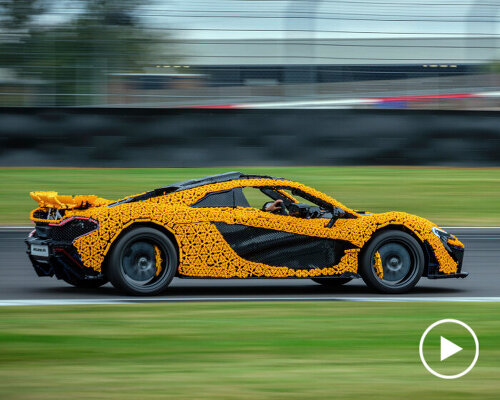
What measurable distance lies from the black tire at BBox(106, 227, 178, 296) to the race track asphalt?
0.16 metres

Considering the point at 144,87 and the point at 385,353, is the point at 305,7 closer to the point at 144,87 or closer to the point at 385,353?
the point at 144,87

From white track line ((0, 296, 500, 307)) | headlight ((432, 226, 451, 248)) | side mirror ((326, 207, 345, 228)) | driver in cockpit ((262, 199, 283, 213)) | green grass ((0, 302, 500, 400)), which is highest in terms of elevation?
driver in cockpit ((262, 199, 283, 213))

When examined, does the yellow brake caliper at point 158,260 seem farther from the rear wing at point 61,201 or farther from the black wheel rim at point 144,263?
the rear wing at point 61,201

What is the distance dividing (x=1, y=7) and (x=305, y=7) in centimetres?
674

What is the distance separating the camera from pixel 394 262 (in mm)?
9125

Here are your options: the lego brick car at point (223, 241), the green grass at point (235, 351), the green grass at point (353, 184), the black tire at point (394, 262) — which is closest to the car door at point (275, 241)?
the lego brick car at point (223, 241)

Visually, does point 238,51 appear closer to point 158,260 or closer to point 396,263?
point 396,263

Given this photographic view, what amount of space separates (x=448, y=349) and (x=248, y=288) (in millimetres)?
3730

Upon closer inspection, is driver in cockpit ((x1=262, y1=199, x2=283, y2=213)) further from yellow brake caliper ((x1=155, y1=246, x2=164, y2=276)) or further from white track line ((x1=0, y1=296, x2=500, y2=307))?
yellow brake caliper ((x1=155, y1=246, x2=164, y2=276))

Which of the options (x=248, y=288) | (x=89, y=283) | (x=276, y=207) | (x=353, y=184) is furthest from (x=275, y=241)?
(x=353, y=184)

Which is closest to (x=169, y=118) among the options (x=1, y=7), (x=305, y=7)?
(x=305, y=7)

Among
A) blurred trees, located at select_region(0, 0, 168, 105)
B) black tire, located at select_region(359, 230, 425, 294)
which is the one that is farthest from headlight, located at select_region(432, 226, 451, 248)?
blurred trees, located at select_region(0, 0, 168, 105)

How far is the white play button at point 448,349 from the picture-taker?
605cm

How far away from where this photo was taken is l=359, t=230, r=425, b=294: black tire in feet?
29.6
